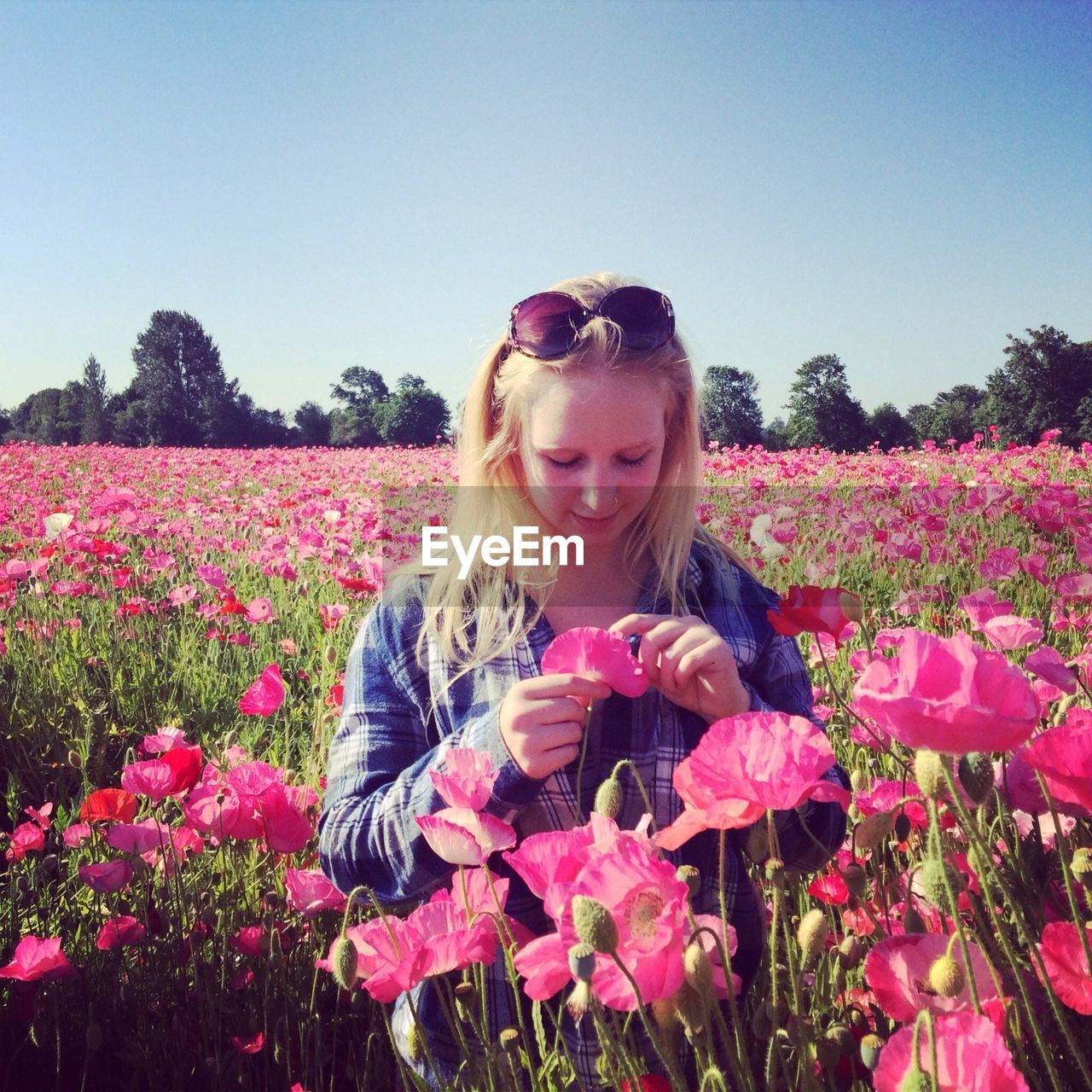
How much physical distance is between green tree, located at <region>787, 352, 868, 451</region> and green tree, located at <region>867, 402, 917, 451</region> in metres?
1.23

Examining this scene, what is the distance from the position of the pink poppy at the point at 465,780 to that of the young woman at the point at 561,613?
0.17 meters

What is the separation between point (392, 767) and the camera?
1176 millimetres

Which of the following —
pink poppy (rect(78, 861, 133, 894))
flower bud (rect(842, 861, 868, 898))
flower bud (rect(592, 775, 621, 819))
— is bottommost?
pink poppy (rect(78, 861, 133, 894))

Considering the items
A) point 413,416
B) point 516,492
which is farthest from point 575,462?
point 413,416

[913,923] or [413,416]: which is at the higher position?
[413,416]

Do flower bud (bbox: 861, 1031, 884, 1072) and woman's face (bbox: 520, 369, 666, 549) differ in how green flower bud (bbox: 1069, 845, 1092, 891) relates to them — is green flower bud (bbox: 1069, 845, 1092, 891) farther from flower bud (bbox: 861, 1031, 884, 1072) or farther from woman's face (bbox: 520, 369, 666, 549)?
woman's face (bbox: 520, 369, 666, 549)

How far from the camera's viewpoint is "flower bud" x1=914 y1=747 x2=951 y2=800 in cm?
49

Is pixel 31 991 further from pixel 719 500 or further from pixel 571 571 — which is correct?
pixel 719 500

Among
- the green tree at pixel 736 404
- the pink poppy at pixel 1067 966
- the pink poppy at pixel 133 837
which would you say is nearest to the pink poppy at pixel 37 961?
the pink poppy at pixel 133 837

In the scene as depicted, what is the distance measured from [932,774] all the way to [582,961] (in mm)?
231

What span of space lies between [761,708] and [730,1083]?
39 centimetres

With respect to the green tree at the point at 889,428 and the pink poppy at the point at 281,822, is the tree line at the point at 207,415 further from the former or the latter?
the pink poppy at the point at 281,822

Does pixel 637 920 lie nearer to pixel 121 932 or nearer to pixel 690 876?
pixel 690 876

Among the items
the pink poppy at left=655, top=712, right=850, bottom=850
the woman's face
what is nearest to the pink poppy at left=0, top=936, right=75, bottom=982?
the woman's face
